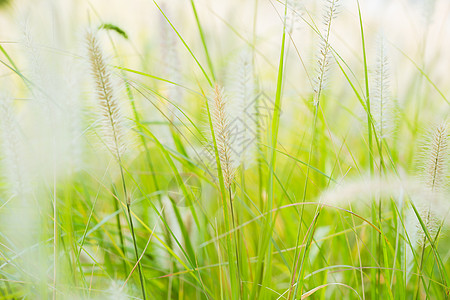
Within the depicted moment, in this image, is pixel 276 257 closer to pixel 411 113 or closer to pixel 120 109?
pixel 120 109

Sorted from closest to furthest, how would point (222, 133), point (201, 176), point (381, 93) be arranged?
point (222, 133) < point (381, 93) < point (201, 176)

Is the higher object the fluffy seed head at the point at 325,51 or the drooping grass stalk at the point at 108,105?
the fluffy seed head at the point at 325,51

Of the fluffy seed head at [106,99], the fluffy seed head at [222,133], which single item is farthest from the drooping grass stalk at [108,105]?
the fluffy seed head at [222,133]

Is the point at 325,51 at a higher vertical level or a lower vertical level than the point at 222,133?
higher

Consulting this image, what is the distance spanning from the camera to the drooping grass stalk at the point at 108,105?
26.7 inches

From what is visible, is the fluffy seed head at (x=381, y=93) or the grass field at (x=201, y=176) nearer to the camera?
the grass field at (x=201, y=176)

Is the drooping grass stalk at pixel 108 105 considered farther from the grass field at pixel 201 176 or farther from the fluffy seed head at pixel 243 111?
the fluffy seed head at pixel 243 111

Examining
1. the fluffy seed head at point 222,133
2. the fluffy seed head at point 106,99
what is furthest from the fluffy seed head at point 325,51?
the fluffy seed head at point 106,99

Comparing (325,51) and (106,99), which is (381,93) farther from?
Answer: (106,99)

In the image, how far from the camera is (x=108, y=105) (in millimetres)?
698

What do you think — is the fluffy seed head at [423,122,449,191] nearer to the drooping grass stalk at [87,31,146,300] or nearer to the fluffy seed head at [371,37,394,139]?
the fluffy seed head at [371,37,394,139]

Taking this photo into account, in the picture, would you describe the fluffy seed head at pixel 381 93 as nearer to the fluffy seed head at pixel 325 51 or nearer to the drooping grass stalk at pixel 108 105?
the fluffy seed head at pixel 325 51

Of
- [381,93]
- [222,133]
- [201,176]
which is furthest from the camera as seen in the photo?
[201,176]

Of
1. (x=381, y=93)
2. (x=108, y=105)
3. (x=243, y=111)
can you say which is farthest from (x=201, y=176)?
(x=381, y=93)
